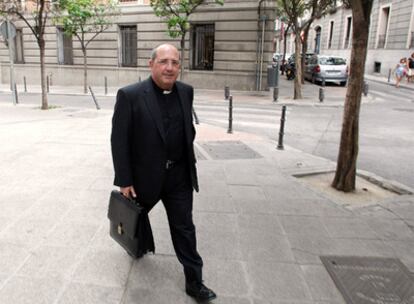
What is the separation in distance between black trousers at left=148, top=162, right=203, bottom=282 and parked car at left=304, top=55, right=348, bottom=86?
2192 cm

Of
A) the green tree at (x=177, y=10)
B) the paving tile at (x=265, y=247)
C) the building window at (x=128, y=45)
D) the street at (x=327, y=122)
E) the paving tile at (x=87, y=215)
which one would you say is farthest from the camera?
the building window at (x=128, y=45)

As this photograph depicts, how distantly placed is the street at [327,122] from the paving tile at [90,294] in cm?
533

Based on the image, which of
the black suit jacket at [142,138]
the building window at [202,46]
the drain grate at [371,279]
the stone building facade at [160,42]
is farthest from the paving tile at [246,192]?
the building window at [202,46]

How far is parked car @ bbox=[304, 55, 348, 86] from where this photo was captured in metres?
24.5

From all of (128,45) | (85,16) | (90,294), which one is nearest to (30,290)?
(90,294)

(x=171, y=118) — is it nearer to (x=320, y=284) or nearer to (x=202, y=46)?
(x=320, y=284)

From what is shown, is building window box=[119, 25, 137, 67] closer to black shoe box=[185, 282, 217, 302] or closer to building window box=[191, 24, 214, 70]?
building window box=[191, 24, 214, 70]

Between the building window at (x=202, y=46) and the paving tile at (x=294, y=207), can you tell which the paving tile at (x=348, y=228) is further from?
the building window at (x=202, y=46)

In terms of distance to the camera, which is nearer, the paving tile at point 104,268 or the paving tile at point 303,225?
the paving tile at point 104,268

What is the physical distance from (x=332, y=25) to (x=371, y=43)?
1254 cm

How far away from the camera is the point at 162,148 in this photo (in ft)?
9.71

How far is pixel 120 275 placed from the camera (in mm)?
3406

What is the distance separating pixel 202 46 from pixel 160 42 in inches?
91.9

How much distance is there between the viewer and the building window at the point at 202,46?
21.3 metres
